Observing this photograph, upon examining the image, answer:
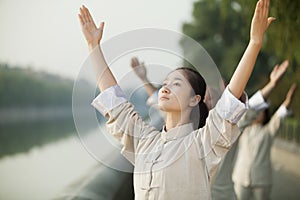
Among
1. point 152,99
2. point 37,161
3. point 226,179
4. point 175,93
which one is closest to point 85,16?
point 175,93

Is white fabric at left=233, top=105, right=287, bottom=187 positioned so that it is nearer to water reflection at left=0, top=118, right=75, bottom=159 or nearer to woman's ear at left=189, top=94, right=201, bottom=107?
woman's ear at left=189, top=94, right=201, bottom=107

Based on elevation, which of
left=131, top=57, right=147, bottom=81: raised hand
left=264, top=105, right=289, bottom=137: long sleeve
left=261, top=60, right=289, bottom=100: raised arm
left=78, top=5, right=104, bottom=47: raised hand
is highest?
left=78, top=5, right=104, bottom=47: raised hand

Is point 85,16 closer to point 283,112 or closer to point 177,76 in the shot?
point 177,76

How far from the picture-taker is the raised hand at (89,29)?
2117mm

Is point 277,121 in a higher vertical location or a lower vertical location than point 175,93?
lower

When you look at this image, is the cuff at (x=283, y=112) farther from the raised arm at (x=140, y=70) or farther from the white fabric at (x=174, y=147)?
the white fabric at (x=174, y=147)

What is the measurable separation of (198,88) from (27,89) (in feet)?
57.4

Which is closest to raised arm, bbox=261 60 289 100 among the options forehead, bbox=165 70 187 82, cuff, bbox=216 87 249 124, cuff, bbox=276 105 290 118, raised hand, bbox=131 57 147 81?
cuff, bbox=276 105 290 118

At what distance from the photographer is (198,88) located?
2.12 metres

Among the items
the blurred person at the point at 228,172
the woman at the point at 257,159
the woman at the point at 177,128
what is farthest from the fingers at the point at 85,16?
the woman at the point at 257,159

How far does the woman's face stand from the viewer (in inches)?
80.0

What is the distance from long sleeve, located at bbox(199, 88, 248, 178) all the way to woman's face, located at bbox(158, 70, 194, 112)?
0.37 ft

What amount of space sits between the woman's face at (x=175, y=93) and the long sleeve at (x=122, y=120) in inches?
4.3

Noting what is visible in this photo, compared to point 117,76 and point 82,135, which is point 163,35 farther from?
point 82,135
